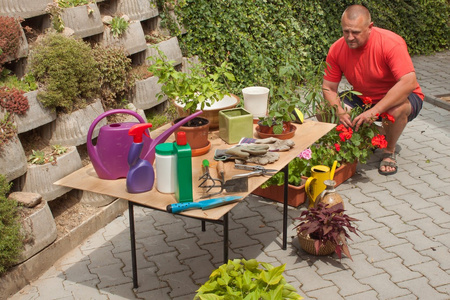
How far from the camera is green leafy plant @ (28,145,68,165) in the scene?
4729 mm

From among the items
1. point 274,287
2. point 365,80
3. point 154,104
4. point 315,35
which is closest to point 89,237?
point 154,104

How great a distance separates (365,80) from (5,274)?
12.5ft

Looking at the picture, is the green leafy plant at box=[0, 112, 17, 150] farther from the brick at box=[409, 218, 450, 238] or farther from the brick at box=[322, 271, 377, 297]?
the brick at box=[409, 218, 450, 238]

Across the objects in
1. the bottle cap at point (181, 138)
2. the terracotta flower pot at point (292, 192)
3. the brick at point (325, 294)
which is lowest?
the brick at point (325, 294)

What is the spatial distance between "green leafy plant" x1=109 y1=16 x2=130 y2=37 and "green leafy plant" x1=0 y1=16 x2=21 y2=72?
133 cm

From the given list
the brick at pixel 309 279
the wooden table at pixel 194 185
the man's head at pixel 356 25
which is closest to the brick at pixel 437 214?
the brick at pixel 309 279

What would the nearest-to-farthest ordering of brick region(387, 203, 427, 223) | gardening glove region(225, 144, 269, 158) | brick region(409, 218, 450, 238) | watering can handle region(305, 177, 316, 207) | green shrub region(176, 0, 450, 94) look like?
gardening glove region(225, 144, 269, 158) < brick region(409, 218, 450, 238) < brick region(387, 203, 427, 223) < watering can handle region(305, 177, 316, 207) < green shrub region(176, 0, 450, 94)

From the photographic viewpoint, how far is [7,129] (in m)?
4.42

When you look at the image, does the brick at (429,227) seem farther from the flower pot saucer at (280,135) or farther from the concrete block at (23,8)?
the concrete block at (23,8)

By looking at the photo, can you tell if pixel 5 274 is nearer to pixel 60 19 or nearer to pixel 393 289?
pixel 60 19

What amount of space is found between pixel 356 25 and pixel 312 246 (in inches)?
88.1

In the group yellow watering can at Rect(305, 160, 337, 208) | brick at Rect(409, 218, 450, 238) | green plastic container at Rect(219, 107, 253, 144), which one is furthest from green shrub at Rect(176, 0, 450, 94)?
brick at Rect(409, 218, 450, 238)

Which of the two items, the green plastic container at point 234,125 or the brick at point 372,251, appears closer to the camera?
the green plastic container at point 234,125

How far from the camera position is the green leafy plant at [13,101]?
4.46m
